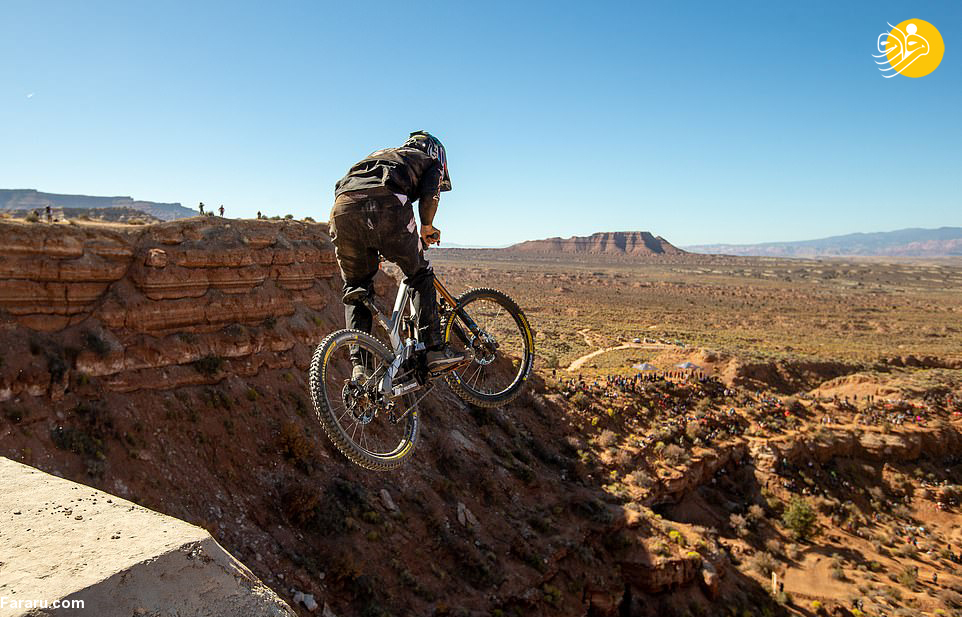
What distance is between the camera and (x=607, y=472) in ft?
79.2

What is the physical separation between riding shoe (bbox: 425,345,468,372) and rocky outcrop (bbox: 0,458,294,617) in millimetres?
3474

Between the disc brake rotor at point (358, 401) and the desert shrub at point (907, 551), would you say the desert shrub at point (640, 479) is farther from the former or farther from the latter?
the disc brake rotor at point (358, 401)

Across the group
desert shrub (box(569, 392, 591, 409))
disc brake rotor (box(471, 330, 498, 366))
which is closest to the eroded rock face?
disc brake rotor (box(471, 330, 498, 366))

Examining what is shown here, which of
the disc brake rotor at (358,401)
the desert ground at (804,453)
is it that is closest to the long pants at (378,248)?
the disc brake rotor at (358,401)

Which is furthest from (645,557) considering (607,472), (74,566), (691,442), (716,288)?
(716,288)

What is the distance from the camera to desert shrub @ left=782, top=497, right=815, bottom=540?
2497 centimetres

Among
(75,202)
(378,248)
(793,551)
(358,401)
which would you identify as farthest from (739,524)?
(75,202)

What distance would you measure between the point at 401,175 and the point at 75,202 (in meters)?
197


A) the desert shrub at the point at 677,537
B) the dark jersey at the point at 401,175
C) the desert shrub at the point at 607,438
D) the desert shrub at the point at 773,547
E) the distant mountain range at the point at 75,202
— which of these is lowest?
the desert shrub at the point at 773,547

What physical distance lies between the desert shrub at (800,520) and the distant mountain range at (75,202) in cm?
12094

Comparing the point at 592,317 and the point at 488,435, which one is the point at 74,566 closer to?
the point at 488,435

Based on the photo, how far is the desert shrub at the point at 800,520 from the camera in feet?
81.9

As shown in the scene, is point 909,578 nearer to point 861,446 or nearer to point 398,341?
point 861,446

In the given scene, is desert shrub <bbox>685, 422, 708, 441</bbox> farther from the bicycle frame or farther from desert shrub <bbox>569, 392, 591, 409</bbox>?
the bicycle frame
